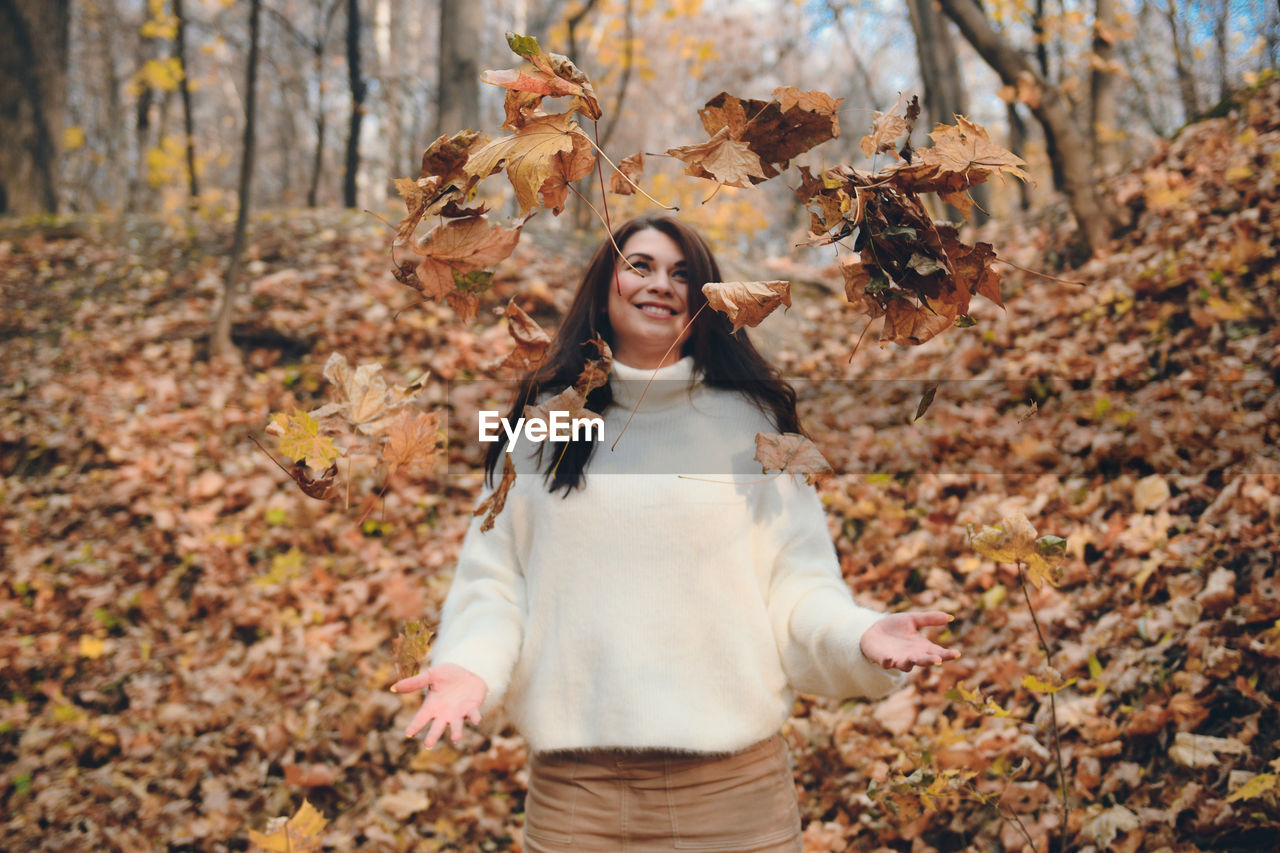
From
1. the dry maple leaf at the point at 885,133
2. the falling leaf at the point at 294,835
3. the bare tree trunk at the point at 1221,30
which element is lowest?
the falling leaf at the point at 294,835

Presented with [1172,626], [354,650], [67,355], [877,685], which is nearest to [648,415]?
[877,685]

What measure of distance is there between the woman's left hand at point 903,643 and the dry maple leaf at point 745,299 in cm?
61

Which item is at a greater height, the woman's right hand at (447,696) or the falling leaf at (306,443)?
the falling leaf at (306,443)

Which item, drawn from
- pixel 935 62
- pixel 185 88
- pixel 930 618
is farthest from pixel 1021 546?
pixel 185 88

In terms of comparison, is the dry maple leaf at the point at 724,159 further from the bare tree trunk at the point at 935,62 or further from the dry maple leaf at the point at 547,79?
the bare tree trunk at the point at 935,62

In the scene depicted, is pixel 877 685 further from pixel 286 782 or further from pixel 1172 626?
pixel 286 782

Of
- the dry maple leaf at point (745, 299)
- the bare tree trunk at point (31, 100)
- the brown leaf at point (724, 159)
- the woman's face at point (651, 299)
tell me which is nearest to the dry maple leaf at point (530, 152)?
the brown leaf at point (724, 159)

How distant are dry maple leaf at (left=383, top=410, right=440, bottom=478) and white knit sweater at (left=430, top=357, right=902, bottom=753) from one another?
0.43m

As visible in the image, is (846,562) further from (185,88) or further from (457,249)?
(185,88)

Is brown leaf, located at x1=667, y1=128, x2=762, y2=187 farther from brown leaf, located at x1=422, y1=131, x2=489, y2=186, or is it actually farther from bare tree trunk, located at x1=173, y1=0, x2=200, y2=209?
bare tree trunk, located at x1=173, y1=0, x2=200, y2=209

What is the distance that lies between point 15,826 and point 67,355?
3.53m

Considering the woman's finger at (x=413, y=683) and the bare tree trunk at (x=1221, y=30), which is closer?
the woman's finger at (x=413, y=683)

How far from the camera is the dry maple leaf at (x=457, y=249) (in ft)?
4.33

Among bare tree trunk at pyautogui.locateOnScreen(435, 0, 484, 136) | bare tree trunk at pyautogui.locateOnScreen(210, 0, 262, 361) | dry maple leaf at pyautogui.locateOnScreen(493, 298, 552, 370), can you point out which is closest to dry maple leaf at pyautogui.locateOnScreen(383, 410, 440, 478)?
dry maple leaf at pyautogui.locateOnScreen(493, 298, 552, 370)
